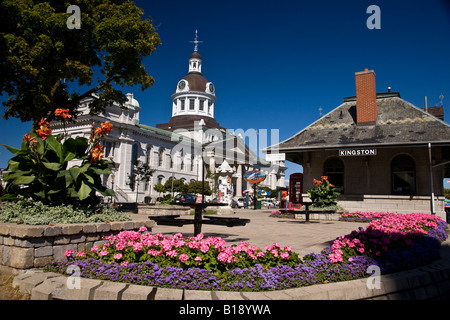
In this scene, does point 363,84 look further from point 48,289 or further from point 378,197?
point 48,289

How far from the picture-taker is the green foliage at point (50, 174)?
558 cm

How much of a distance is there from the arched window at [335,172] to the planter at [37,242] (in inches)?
665

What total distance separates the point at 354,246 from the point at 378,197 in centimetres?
1464

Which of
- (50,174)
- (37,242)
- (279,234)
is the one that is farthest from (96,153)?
(279,234)

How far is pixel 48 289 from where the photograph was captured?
12.2 feet

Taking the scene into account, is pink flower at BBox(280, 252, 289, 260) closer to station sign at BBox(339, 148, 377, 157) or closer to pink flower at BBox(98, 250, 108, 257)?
pink flower at BBox(98, 250, 108, 257)

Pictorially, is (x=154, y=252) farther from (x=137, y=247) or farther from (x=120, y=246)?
(x=120, y=246)

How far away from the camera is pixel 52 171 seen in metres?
5.74

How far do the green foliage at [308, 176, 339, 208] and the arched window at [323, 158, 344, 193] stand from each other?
1.25m

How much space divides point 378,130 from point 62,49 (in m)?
17.7

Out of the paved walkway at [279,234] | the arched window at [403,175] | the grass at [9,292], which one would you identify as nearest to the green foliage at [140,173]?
the arched window at [403,175]

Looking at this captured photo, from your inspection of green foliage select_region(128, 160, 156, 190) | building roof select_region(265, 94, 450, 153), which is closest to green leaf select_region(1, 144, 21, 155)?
building roof select_region(265, 94, 450, 153)
